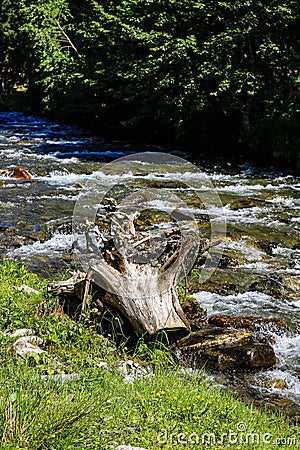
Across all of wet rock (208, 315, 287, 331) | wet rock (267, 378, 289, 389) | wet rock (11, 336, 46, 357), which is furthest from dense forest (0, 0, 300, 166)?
wet rock (11, 336, 46, 357)

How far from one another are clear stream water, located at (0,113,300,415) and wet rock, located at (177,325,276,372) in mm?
155

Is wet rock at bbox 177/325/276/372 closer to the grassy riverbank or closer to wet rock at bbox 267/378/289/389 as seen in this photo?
wet rock at bbox 267/378/289/389

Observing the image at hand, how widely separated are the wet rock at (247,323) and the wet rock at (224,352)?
534 mm

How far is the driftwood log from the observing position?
582 centimetres

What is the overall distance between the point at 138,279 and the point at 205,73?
12.4m

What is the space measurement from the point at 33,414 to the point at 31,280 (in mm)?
4025

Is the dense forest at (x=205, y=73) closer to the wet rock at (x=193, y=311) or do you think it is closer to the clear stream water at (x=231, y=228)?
the clear stream water at (x=231, y=228)

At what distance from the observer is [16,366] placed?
452 cm

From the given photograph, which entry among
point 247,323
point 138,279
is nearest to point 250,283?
point 247,323

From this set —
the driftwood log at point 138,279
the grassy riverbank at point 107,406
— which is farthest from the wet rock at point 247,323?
the grassy riverbank at point 107,406

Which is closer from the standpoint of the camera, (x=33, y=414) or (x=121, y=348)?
(x=33, y=414)

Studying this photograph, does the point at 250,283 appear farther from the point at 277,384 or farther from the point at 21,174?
the point at 21,174

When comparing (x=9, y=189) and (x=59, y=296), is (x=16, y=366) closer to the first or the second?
(x=59, y=296)

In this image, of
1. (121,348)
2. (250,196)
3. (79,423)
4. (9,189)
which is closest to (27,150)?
(9,189)
